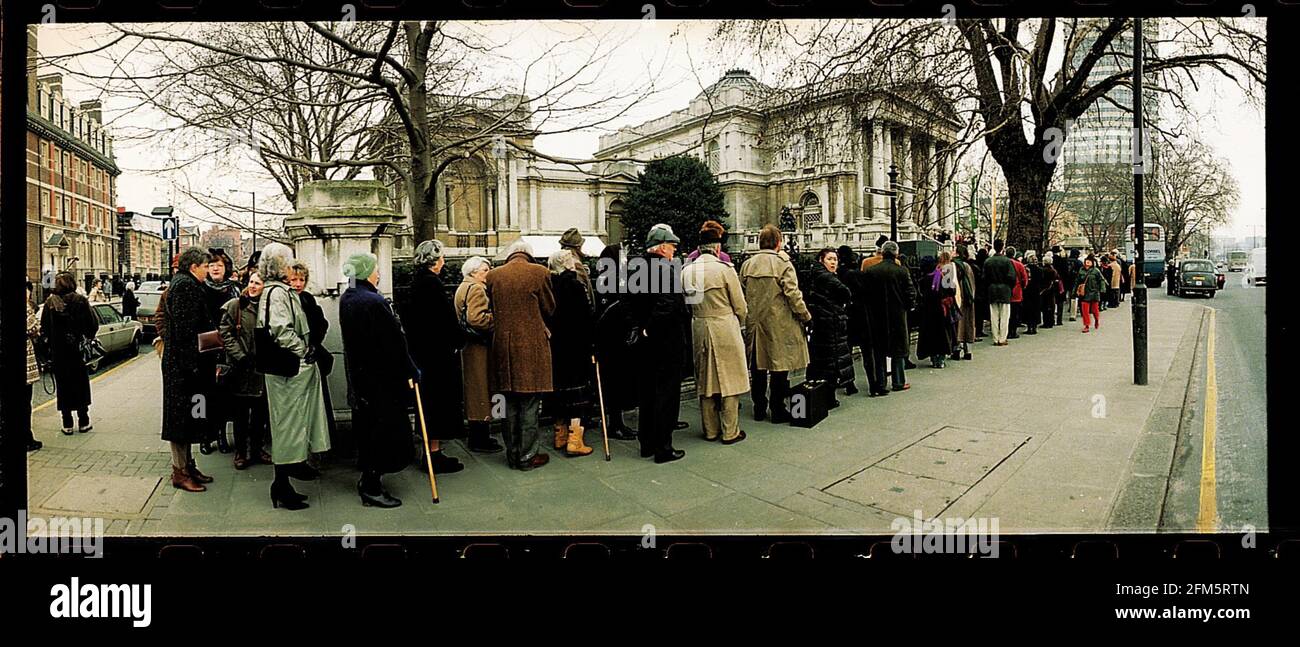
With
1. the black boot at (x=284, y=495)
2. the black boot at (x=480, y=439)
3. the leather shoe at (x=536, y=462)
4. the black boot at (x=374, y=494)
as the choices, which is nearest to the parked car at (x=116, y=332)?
the black boot at (x=284, y=495)

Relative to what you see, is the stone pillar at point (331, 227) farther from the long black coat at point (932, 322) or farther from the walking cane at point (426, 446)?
the long black coat at point (932, 322)

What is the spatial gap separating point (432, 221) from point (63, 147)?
15.6ft

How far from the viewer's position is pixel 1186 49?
271 inches

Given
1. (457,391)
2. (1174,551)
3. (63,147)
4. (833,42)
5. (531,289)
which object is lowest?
(1174,551)

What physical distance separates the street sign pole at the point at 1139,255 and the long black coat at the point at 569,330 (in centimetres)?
601

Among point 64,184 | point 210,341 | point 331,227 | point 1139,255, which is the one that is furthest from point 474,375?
point 1139,255

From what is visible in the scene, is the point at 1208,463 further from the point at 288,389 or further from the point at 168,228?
the point at 168,228

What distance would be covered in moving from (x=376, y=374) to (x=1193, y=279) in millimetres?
20258

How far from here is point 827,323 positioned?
→ 24.0 feet

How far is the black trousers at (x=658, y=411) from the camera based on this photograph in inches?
213

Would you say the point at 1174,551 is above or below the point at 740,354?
below

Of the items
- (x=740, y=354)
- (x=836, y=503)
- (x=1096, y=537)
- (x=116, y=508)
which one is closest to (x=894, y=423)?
(x=740, y=354)
